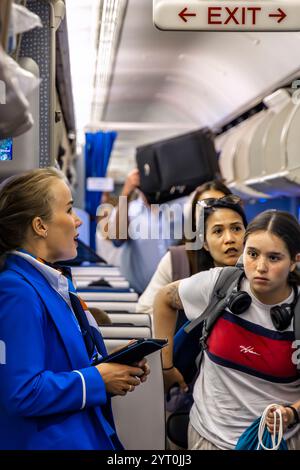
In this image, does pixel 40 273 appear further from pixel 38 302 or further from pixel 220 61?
pixel 220 61

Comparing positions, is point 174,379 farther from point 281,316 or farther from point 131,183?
point 131,183

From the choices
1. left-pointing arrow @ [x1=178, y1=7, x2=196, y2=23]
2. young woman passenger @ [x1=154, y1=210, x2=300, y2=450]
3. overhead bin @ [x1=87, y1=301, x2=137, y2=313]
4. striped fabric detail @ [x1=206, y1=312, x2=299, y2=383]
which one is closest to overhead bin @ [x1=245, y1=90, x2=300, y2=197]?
young woman passenger @ [x1=154, y1=210, x2=300, y2=450]

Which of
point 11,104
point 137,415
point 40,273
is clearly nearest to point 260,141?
point 137,415

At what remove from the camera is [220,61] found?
4.34 meters

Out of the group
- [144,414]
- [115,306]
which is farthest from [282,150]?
[144,414]

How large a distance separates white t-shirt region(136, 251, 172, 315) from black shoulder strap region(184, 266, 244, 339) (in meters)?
0.26

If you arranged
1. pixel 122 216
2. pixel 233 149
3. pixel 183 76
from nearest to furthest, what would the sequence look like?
pixel 122 216 → pixel 183 76 → pixel 233 149

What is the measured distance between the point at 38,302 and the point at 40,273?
0.35ft

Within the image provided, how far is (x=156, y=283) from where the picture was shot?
2.82 meters

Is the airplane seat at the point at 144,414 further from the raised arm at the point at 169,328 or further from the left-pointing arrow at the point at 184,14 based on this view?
the left-pointing arrow at the point at 184,14

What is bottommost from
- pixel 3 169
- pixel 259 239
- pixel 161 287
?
pixel 161 287

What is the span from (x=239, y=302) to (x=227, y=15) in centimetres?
96

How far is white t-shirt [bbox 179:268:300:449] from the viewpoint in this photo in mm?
2379

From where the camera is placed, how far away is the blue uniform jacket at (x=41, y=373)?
1.82 meters
